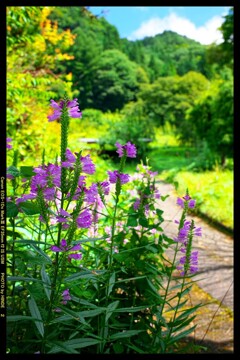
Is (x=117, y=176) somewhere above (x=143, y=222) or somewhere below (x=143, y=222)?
above

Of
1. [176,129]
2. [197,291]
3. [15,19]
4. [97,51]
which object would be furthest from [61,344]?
[97,51]

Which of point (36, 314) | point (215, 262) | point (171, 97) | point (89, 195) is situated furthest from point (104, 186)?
point (171, 97)

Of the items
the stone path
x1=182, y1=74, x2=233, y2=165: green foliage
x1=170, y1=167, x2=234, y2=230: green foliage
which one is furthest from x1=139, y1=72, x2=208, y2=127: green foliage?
the stone path

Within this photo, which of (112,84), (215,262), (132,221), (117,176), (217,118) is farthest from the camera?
(112,84)

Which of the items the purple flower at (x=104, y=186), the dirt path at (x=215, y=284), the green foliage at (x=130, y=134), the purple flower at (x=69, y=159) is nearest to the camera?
the purple flower at (x=69, y=159)

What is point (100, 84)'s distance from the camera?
24.4 meters

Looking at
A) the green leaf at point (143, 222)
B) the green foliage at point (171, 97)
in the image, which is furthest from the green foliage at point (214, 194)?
the green foliage at point (171, 97)

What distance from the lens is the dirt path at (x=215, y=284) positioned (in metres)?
2.78

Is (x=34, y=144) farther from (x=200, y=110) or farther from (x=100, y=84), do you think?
(x=100, y=84)

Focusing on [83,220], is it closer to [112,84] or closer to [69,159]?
[69,159]

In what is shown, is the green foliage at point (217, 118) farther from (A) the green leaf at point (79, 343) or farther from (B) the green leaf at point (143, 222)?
(A) the green leaf at point (79, 343)

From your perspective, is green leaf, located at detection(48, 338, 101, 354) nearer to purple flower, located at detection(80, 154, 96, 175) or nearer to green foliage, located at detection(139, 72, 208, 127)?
purple flower, located at detection(80, 154, 96, 175)

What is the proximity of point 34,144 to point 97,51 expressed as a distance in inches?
812

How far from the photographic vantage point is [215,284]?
12.5 feet
